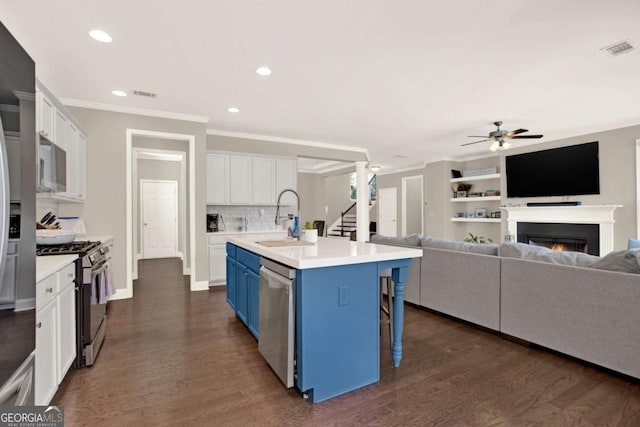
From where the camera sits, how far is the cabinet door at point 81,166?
3.92 m

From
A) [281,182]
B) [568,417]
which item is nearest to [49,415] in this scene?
[568,417]

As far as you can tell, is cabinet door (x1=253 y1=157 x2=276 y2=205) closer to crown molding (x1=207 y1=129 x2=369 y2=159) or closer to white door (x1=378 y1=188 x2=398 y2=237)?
crown molding (x1=207 y1=129 x2=369 y2=159)

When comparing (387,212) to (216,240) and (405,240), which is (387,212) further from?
(405,240)

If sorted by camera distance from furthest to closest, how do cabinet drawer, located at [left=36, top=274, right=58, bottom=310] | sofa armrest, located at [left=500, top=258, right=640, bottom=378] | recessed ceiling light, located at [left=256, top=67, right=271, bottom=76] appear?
recessed ceiling light, located at [left=256, top=67, right=271, bottom=76] < sofa armrest, located at [left=500, top=258, right=640, bottom=378] < cabinet drawer, located at [left=36, top=274, right=58, bottom=310]

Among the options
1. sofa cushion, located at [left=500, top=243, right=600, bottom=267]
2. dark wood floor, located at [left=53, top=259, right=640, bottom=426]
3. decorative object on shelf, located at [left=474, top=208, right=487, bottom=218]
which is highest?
decorative object on shelf, located at [left=474, top=208, right=487, bottom=218]

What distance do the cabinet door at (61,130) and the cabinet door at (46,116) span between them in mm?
111

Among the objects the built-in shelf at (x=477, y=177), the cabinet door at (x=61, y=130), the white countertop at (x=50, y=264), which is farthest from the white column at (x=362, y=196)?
the white countertop at (x=50, y=264)

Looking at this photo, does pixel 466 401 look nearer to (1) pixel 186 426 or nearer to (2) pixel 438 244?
(1) pixel 186 426

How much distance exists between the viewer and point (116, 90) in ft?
12.4

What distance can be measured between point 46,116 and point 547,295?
4.60 metres

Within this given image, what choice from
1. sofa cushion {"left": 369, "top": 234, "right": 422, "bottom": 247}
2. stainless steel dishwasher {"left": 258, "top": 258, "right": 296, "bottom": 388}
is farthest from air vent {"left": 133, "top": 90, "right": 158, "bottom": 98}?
sofa cushion {"left": 369, "top": 234, "right": 422, "bottom": 247}

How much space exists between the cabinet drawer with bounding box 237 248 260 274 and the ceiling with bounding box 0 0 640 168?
1819 millimetres

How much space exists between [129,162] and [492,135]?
18.1ft

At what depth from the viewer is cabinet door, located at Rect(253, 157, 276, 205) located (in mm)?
5719
